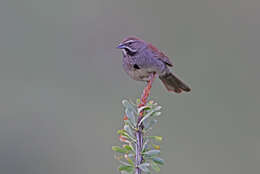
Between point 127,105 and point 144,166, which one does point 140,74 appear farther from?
point 144,166

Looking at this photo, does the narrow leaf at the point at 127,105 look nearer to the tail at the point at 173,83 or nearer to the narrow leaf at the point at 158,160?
the narrow leaf at the point at 158,160

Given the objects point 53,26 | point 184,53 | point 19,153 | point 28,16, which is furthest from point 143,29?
point 19,153

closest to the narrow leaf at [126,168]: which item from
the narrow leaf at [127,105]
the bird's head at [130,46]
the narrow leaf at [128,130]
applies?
the narrow leaf at [128,130]

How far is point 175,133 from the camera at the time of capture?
21.1 ft

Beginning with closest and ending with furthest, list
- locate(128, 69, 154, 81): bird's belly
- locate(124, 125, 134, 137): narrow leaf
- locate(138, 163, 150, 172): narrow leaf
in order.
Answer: locate(138, 163, 150, 172): narrow leaf, locate(124, 125, 134, 137): narrow leaf, locate(128, 69, 154, 81): bird's belly

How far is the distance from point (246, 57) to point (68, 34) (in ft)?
10.1

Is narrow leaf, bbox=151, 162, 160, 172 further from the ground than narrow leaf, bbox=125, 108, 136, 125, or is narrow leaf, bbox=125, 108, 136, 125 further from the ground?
narrow leaf, bbox=125, 108, 136, 125

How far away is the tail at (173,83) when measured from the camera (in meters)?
4.91

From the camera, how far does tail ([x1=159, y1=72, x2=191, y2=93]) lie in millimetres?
4910

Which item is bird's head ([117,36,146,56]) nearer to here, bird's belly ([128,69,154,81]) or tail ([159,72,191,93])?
bird's belly ([128,69,154,81])

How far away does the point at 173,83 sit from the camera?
4965mm

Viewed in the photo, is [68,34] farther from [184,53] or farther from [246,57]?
[246,57]

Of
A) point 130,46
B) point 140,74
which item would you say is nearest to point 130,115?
point 140,74

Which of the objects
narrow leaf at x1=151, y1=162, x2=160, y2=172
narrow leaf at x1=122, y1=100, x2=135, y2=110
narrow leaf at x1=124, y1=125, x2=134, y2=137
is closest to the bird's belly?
narrow leaf at x1=122, y1=100, x2=135, y2=110
